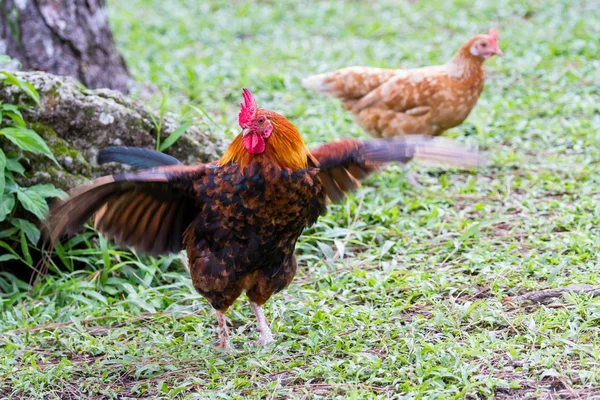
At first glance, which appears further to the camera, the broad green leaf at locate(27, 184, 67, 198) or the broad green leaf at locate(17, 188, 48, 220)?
the broad green leaf at locate(27, 184, 67, 198)

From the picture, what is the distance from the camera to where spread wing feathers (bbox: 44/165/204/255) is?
373cm

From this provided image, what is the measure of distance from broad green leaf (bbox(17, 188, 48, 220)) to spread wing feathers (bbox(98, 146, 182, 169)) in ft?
2.19

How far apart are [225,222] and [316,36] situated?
6.99 metres

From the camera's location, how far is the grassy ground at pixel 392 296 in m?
3.76

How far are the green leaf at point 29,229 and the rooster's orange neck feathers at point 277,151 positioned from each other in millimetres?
1567

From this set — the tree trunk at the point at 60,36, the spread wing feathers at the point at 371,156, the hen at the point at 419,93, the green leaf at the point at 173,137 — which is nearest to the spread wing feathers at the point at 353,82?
the hen at the point at 419,93

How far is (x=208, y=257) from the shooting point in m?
4.12

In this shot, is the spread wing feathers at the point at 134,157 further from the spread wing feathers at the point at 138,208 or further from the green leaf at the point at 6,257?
the green leaf at the point at 6,257

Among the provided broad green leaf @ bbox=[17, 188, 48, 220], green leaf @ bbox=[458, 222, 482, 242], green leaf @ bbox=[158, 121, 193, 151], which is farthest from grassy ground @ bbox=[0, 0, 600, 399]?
green leaf @ bbox=[158, 121, 193, 151]

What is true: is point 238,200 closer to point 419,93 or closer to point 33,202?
point 33,202

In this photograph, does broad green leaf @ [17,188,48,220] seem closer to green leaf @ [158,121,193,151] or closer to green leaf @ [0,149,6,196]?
green leaf @ [0,149,6,196]

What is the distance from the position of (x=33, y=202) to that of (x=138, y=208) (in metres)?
0.95

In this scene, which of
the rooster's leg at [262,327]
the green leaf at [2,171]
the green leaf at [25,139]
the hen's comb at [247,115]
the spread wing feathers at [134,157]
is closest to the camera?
the hen's comb at [247,115]

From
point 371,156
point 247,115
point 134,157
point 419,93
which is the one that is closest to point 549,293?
point 371,156
